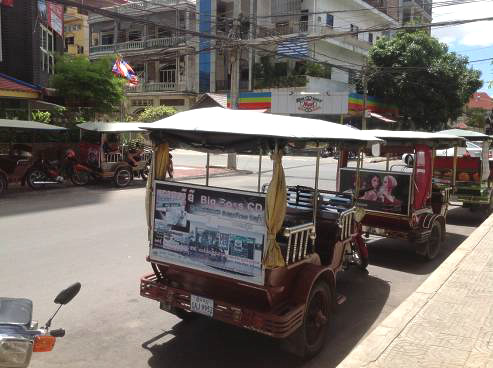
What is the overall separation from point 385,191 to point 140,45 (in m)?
39.4

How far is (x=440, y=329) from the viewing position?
4.57m

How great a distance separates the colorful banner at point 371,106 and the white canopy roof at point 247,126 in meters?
32.9

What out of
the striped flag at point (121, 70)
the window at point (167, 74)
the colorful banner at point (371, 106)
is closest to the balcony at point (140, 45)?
the window at point (167, 74)

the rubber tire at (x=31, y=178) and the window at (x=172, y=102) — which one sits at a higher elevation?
the window at (x=172, y=102)

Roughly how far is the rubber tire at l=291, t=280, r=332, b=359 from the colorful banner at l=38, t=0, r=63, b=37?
796 inches

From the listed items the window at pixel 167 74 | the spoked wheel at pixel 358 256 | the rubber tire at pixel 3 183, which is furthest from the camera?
the window at pixel 167 74

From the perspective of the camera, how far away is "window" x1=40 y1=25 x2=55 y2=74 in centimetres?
2241

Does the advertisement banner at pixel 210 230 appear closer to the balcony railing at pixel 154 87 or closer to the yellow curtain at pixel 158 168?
the yellow curtain at pixel 158 168

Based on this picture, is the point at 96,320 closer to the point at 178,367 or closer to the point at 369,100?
the point at 178,367

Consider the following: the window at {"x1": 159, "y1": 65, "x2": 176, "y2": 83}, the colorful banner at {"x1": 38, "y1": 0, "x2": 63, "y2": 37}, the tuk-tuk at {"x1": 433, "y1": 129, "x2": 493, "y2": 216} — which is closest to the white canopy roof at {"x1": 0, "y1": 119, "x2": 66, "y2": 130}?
the colorful banner at {"x1": 38, "y1": 0, "x2": 63, "y2": 37}

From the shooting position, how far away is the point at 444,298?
17.9 feet

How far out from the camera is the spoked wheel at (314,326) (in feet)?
13.7

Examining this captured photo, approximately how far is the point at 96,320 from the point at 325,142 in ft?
9.56

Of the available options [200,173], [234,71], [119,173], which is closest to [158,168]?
[119,173]
